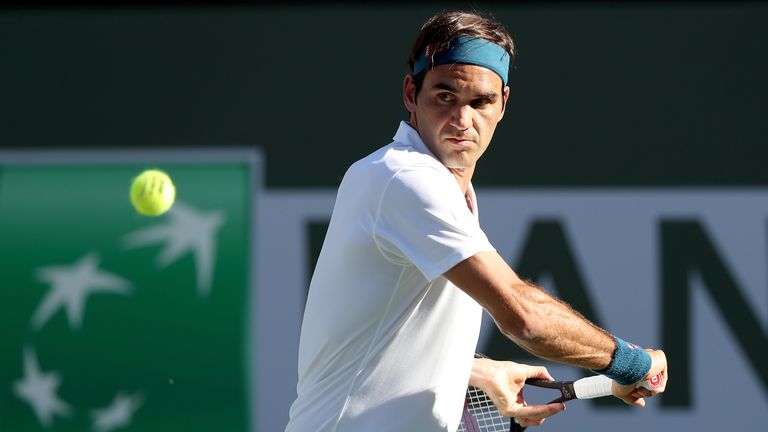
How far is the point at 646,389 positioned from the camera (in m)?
2.71

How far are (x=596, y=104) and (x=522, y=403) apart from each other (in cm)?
394

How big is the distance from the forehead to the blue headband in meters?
0.01

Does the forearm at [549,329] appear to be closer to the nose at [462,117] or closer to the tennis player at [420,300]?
the tennis player at [420,300]

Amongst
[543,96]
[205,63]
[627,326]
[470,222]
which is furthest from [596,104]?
[470,222]

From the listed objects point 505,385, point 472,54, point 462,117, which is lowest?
point 505,385

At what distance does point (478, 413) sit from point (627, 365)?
1.77 ft

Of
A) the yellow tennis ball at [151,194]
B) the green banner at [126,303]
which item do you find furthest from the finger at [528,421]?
the green banner at [126,303]

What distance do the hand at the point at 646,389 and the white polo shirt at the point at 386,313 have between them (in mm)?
411

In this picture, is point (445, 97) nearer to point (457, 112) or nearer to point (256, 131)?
point (457, 112)

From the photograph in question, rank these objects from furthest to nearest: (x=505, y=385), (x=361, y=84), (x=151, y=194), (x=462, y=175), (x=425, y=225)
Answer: (x=361, y=84) → (x=151, y=194) → (x=505, y=385) → (x=462, y=175) → (x=425, y=225)

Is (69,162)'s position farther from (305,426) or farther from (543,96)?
(305,426)

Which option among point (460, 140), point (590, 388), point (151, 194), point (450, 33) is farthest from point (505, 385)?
point (151, 194)

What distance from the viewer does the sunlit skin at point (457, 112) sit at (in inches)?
104

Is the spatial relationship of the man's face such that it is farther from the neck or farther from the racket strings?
the racket strings
